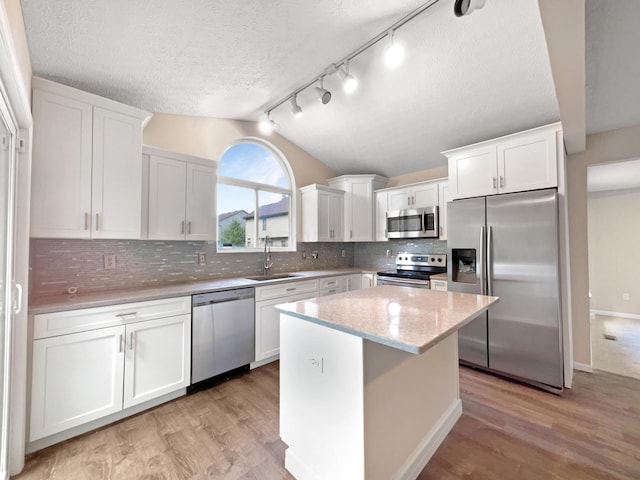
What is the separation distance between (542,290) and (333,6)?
2862mm

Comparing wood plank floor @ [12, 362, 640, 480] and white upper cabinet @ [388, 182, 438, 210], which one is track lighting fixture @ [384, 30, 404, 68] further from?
wood plank floor @ [12, 362, 640, 480]

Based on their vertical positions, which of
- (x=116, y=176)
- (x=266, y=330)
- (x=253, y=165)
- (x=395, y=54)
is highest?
(x=395, y=54)

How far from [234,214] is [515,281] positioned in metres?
3.22

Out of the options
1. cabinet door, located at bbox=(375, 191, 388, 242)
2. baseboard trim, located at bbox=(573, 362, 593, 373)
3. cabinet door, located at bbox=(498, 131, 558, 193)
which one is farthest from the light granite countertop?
baseboard trim, located at bbox=(573, 362, 593, 373)

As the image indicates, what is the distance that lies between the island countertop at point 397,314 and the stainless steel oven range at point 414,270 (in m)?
1.39

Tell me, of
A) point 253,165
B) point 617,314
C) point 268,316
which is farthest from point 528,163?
point 617,314

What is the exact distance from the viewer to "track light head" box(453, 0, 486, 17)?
4.79 feet

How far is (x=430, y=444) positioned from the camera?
5.63ft

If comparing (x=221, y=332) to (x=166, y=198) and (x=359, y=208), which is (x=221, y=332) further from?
(x=359, y=208)

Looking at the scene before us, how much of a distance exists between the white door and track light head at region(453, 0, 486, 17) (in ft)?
8.32

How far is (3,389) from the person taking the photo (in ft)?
4.92

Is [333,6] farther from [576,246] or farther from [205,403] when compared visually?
[576,246]

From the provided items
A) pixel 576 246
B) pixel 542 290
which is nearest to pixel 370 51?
pixel 542 290

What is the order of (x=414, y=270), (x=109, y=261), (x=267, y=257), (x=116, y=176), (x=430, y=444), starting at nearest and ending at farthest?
(x=430, y=444)
(x=116, y=176)
(x=109, y=261)
(x=267, y=257)
(x=414, y=270)
